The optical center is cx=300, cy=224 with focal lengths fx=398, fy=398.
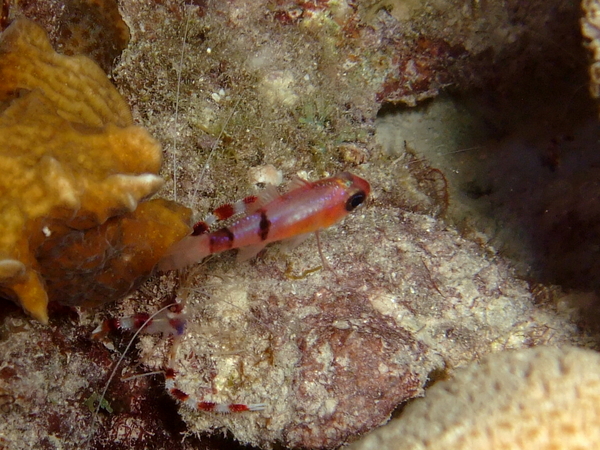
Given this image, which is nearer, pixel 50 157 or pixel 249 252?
pixel 50 157

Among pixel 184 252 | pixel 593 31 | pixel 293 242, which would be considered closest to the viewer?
pixel 593 31

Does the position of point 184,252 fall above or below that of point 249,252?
above

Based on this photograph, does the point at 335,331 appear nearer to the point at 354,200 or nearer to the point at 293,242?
the point at 293,242

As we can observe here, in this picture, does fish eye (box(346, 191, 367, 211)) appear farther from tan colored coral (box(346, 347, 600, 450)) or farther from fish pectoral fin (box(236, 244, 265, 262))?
tan colored coral (box(346, 347, 600, 450))

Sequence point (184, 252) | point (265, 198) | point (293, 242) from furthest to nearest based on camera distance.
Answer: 1. point (293, 242)
2. point (265, 198)
3. point (184, 252)

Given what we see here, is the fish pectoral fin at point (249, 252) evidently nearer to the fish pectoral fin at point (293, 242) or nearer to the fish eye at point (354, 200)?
the fish pectoral fin at point (293, 242)

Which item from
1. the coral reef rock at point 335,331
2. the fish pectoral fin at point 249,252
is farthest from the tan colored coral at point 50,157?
the coral reef rock at point 335,331

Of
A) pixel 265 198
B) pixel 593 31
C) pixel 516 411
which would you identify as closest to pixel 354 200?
pixel 265 198
